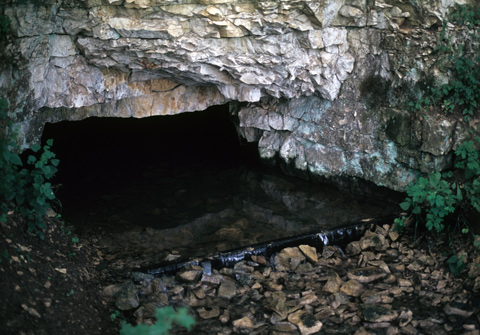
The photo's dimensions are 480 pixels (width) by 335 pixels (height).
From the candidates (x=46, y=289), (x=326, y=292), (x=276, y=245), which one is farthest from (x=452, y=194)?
(x=46, y=289)

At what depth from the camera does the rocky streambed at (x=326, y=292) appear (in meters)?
4.91

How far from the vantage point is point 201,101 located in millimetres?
7781

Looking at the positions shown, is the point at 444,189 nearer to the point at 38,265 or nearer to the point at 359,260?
the point at 359,260

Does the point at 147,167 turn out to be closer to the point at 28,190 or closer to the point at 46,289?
the point at 28,190

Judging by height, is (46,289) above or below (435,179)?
below

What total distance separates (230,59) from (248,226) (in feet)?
7.21

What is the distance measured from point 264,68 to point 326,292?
3031 mm

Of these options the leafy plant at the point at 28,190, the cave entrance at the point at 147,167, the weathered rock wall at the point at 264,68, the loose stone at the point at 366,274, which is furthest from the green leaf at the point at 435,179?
the leafy plant at the point at 28,190

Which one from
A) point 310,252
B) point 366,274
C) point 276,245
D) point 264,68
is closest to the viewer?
point 366,274

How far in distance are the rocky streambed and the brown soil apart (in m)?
0.32

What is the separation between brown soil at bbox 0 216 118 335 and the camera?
4051 mm

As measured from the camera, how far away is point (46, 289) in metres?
4.54

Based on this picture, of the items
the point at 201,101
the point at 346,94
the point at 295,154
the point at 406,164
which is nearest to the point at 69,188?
the point at 201,101

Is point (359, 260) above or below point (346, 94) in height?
below
